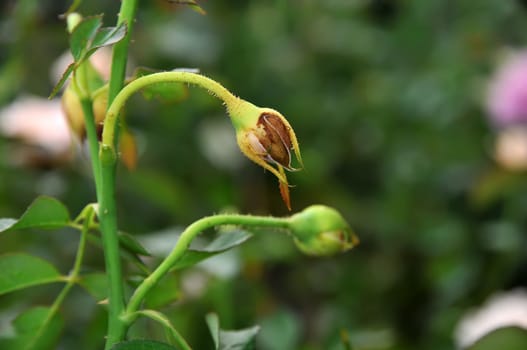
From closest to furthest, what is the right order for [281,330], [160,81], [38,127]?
1. [160,81]
2. [281,330]
3. [38,127]

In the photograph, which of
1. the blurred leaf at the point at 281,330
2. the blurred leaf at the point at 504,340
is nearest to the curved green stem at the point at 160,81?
the blurred leaf at the point at 504,340

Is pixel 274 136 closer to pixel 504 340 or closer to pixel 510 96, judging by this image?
pixel 504 340

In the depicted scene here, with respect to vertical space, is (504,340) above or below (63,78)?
below

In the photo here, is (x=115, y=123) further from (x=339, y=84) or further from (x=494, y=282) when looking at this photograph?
(x=339, y=84)

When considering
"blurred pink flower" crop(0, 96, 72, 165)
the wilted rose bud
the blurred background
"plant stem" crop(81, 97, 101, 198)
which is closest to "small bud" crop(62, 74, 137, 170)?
"plant stem" crop(81, 97, 101, 198)

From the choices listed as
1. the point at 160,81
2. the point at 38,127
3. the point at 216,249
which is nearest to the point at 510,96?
the point at 38,127

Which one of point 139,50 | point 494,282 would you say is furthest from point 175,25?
point 494,282
